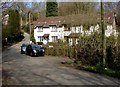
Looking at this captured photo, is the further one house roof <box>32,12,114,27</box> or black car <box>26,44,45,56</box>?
house roof <box>32,12,114,27</box>

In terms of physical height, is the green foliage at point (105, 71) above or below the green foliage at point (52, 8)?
below

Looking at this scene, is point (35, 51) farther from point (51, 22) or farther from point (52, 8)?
point (52, 8)

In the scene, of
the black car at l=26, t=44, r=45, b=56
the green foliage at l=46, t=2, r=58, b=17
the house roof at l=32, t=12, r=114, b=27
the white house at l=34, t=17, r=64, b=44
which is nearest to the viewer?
the black car at l=26, t=44, r=45, b=56

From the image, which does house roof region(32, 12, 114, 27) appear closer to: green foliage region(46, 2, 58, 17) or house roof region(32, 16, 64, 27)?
house roof region(32, 16, 64, 27)

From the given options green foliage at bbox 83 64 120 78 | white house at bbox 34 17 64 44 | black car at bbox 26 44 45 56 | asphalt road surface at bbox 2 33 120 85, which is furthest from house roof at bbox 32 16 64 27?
asphalt road surface at bbox 2 33 120 85

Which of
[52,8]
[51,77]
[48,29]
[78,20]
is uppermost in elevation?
[52,8]

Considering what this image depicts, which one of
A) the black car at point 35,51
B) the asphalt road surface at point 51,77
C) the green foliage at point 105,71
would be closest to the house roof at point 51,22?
the black car at point 35,51

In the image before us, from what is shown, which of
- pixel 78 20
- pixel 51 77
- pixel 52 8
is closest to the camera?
pixel 51 77

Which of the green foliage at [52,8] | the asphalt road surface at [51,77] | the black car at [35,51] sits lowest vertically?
the asphalt road surface at [51,77]

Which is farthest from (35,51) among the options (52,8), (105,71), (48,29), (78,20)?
(52,8)

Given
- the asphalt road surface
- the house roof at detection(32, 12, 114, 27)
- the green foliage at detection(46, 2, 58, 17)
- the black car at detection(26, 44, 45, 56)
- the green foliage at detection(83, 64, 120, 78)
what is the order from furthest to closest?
1. the green foliage at detection(46, 2, 58, 17)
2. the house roof at detection(32, 12, 114, 27)
3. the black car at detection(26, 44, 45, 56)
4. the green foliage at detection(83, 64, 120, 78)
5. the asphalt road surface

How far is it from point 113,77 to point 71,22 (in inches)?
1289

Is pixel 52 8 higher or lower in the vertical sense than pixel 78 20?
higher

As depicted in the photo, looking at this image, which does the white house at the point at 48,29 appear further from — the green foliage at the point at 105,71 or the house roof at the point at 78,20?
the green foliage at the point at 105,71
